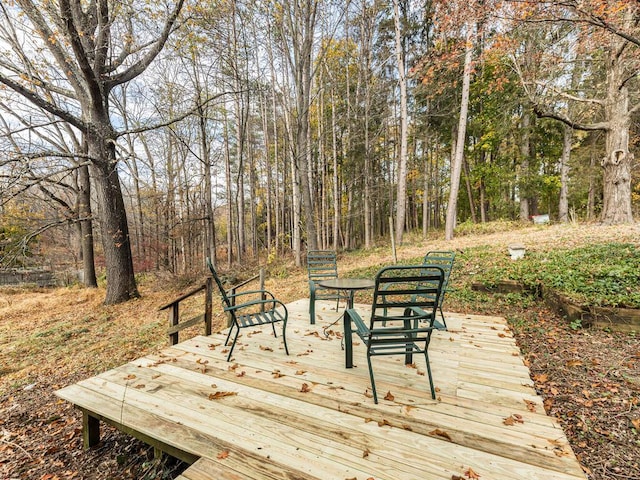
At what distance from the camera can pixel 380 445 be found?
61.1 inches

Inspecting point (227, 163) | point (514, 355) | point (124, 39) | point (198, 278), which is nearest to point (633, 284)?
point (514, 355)

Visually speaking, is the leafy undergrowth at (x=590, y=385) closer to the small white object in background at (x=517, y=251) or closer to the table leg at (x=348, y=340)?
the table leg at (x=348, y=340)

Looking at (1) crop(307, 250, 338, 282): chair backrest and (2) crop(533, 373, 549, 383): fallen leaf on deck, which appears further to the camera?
(1) crop(307, 250, 338, 282): chair backrest

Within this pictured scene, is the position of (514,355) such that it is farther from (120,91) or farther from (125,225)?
(120,91)

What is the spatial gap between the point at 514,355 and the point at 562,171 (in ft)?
45.0

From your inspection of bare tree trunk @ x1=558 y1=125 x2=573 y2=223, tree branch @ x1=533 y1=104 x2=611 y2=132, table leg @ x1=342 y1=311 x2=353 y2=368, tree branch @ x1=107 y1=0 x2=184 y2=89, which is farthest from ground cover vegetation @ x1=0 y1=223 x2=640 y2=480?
bare tree trunk @ x1=558 y1=125 x2=573 y2=223

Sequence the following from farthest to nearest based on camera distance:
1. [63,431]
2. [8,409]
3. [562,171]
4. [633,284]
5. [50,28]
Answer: [562,171]
[50,28]
[633,284]
[8,409]
[63,431]

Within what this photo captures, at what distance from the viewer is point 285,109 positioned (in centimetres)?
990

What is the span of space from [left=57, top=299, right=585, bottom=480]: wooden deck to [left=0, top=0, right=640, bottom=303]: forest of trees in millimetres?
4240

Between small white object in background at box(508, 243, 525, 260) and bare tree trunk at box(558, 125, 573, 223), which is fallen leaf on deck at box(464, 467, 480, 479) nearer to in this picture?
small white object in background at box(508, 243, 525, 260)

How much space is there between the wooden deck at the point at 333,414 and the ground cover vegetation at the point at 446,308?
41 centimetres

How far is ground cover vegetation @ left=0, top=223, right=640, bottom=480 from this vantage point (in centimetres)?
202

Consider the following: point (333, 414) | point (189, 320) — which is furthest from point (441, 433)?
point (189, 320)

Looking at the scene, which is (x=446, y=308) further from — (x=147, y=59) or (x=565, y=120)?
(x=147, y=59)
